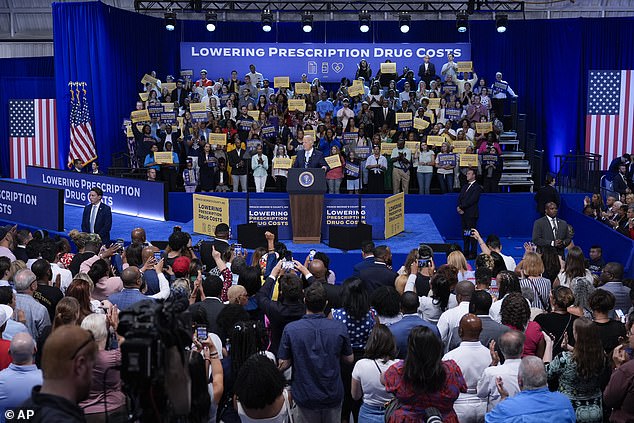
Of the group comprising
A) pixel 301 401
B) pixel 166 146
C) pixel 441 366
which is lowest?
pixel 301 401

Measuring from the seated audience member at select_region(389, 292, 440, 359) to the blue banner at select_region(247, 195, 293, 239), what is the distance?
323 inches

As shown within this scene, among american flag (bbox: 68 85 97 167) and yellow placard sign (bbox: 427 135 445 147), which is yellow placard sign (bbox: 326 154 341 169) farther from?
american flag (bbox: 68 85 97 167)

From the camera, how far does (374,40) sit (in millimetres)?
25641

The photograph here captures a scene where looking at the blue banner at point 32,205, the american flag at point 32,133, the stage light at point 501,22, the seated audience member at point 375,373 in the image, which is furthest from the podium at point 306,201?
the american flag at point 32,133

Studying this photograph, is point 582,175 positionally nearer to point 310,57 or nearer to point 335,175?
point 335,175

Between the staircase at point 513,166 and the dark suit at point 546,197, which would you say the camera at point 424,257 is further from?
the staircase at point 513,166

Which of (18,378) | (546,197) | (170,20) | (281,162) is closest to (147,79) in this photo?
(170,20)

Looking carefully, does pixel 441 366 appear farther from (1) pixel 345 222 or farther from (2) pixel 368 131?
(2) pixel 368 131

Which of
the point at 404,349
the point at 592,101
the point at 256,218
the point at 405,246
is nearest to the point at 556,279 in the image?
the point at 404,349

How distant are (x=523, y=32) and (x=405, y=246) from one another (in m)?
12.4

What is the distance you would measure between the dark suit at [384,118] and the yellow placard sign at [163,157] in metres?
5.05

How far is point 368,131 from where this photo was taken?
2028 centimetres

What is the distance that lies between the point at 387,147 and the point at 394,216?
4.12 meters

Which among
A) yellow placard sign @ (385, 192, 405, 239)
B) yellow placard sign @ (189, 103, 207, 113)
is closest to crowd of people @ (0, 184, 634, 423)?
yellow placard sign @ (385, 192, 405, 239)
